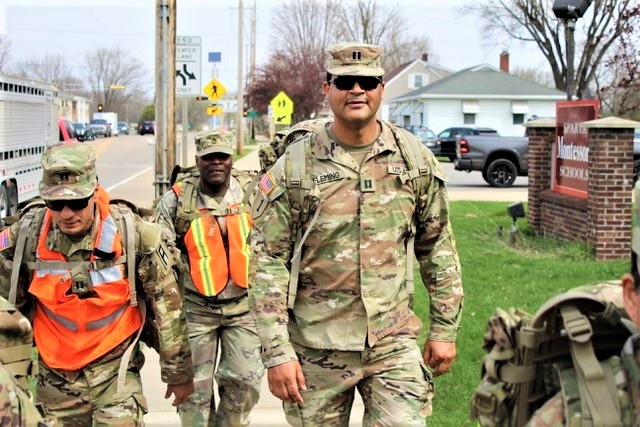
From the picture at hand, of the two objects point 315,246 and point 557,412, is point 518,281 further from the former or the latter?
point 557,412

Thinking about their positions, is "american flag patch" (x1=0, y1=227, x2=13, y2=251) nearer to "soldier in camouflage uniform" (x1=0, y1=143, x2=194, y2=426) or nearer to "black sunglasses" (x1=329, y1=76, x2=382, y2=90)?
"soldier in camouflage uniform" (x1=0, y1=143, x2=194, y2=426)

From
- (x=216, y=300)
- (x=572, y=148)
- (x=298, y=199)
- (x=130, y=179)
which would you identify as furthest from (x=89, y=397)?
(x=130, y=179)

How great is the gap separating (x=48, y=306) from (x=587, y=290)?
270 centimetres

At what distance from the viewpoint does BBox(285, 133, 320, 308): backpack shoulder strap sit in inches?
153

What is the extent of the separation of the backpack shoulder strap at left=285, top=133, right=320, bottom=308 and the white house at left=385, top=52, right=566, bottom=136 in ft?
176

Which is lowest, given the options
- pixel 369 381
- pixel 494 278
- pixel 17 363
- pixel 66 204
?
pixel 494 278

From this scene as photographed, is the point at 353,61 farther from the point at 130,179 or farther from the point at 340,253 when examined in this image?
Result: the point at 130,179

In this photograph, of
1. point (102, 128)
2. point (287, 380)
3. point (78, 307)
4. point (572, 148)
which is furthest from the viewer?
point (102, 128)

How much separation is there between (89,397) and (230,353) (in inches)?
62.8

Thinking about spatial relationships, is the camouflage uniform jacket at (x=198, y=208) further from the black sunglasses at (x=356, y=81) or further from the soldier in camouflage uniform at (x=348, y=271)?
the black sunglasses at (x=356, y=81)

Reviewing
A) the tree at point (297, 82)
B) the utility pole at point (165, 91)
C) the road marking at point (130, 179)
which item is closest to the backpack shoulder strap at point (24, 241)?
the utility pole at point (165, 91)

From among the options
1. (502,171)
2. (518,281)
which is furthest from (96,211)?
(502,171)

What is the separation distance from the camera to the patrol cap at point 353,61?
3930 millimetres

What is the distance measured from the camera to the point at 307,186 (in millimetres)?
3896
